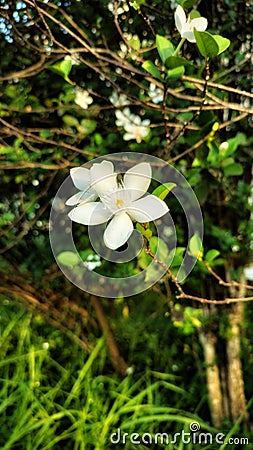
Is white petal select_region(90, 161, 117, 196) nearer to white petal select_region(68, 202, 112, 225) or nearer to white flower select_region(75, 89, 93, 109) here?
white petal select_region(68, 202, 112, 225)

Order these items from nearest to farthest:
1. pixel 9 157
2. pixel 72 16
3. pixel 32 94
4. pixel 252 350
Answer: pixel 9 157, pixel 72 16, pixel 32 94, pixel 252 350

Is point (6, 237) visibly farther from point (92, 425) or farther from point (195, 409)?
point (195, 409)

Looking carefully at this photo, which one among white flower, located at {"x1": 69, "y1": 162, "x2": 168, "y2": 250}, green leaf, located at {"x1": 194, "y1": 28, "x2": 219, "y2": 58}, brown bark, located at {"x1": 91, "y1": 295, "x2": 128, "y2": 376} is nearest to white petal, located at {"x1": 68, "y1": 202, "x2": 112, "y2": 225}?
white flower, located at {"x1": 69, "y1": 162, "x2": 168, "y2": 250}

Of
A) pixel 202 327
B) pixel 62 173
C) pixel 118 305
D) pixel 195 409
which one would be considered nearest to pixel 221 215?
pixel 202 327

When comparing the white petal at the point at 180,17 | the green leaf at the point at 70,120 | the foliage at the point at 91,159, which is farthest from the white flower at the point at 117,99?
the white petal at the point at 180,17

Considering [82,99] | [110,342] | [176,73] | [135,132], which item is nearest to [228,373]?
[110,342]

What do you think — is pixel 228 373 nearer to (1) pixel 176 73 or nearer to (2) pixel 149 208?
(1) pixel 176 73
